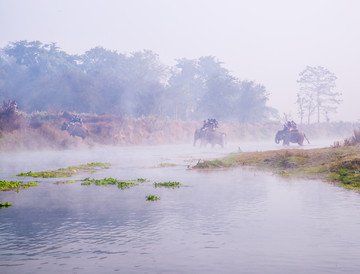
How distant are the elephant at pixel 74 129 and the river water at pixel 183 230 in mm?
35973

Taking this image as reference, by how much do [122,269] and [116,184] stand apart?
12.1 metres

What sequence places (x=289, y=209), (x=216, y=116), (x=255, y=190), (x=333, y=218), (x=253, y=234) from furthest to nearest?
(x=216, y=116) → (x=255, y=190) → (x=289, y=209) → (x=333, y=218) → (x=253, y=234)

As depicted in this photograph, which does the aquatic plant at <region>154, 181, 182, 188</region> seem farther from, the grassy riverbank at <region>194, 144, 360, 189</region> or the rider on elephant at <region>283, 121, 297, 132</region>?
the rider on elephant at <region>283, 121, 297, 132</region>

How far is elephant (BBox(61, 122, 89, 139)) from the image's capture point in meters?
53.1

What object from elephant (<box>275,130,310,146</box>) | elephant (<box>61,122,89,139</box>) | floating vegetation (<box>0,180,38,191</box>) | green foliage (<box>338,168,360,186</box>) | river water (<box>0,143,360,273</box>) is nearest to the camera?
river water (<box>0,143,360,273</box>)

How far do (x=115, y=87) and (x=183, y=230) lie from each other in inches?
3290

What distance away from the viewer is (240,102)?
10469 centimetres

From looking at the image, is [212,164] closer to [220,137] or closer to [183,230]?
[183,230]

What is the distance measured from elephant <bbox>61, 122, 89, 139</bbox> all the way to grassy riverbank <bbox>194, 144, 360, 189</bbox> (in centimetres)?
2736

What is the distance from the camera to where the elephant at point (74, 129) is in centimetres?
5309

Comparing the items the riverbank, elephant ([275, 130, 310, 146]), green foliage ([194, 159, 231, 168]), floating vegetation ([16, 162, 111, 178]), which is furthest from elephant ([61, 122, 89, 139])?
green foliage ([194, 159, 231, 168])

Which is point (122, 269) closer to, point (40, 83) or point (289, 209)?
point (289, 209)

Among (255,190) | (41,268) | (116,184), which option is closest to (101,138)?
(116,184)

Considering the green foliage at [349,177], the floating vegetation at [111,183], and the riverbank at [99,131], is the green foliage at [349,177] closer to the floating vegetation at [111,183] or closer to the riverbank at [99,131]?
the floating vegetation at [111,183]
